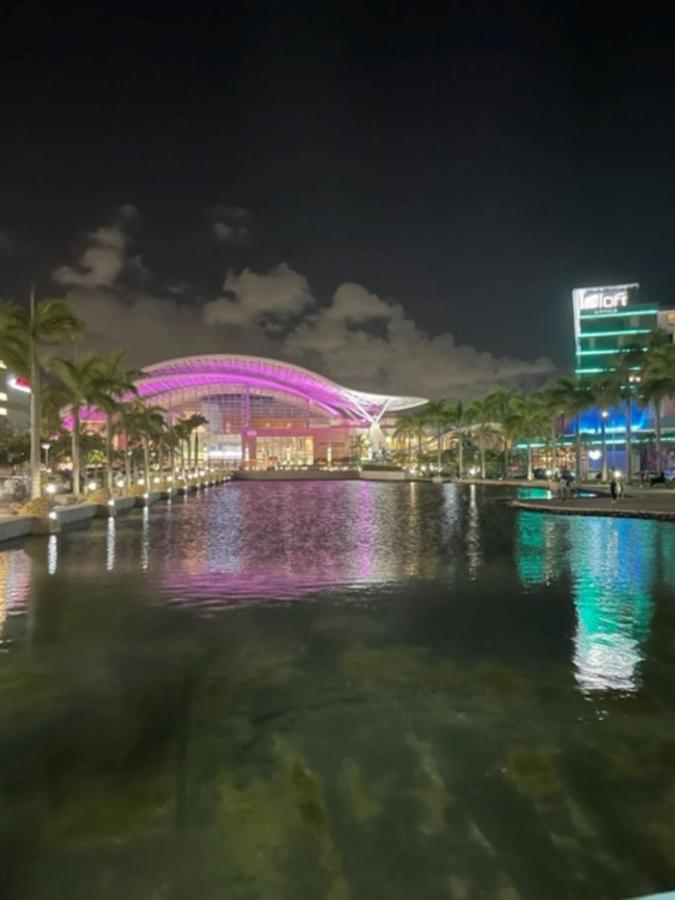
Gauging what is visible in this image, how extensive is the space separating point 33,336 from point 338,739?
2501cm

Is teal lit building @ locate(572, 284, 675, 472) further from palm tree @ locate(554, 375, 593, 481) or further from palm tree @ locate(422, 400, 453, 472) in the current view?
palm tree @ locate(554, 375, 593, 481)

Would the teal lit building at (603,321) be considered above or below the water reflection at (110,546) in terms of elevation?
above

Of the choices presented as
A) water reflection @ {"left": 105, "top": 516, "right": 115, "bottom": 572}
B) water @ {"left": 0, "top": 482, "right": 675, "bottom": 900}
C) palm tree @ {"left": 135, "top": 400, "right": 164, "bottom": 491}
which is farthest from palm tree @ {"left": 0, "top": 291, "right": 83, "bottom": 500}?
palm tree @ {"left": 135, "top": 400, "right": 164, "bottom": 491}

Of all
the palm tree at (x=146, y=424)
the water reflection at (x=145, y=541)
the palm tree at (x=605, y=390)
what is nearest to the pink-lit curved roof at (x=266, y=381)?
the palm tree at (x=146, y=424)

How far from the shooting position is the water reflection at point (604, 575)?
324 inches

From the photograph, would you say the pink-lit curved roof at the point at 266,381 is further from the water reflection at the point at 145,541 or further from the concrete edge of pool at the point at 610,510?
the concrete edge of pool at the point at 610,510

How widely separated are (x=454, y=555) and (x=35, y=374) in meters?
18.5

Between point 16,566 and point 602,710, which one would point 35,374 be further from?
point 602,710

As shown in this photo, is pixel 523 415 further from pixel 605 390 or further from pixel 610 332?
pixel 610 332

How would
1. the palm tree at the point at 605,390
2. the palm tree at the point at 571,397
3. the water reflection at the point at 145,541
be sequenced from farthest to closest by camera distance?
the palm tree at the point at 571,397
the palm tree at the point at 605,390
the water reflection at the point at 145,541

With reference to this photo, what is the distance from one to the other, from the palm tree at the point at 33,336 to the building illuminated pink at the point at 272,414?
102119 mm

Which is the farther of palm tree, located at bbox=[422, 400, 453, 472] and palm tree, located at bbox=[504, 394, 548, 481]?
palm tree, located at bbox=[422, 400, 453, 472]

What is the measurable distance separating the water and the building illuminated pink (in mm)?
118658

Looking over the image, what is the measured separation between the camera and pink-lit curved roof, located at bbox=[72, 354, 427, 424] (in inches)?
4878
